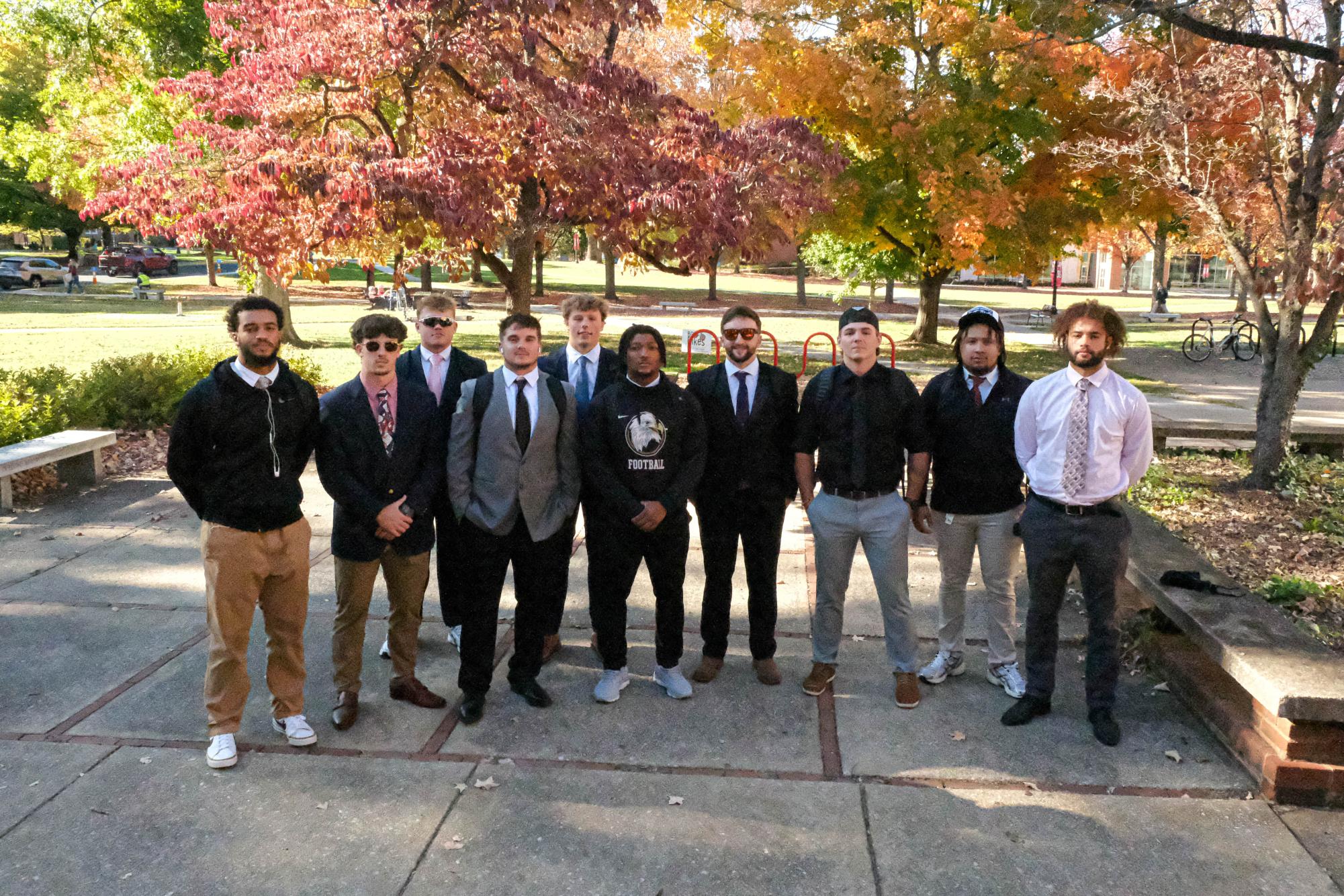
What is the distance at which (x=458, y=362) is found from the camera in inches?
211

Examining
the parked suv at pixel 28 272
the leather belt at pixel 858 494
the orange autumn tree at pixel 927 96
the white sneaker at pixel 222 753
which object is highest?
the orange autumn tree at pixel 927 96

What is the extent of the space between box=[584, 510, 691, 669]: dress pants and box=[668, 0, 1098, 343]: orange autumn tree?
11795 mm

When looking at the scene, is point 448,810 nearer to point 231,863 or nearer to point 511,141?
point 231,863

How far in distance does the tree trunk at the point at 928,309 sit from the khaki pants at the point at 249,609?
1998cm

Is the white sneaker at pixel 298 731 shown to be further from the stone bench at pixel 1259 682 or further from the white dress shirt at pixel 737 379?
the stone bench at pixel 1259 682

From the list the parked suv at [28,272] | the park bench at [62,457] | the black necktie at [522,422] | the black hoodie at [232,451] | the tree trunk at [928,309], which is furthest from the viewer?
the parked suv at [28,272]

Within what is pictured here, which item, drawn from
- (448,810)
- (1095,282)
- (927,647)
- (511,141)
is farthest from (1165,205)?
(1095,282)

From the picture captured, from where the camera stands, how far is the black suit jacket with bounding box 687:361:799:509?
478 cm

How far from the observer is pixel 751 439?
4.77 meters

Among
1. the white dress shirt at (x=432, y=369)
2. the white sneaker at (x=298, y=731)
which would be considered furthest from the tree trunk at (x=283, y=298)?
the white sneaker at (x=298, y=731)

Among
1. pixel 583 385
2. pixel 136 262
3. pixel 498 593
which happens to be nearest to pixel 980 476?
pixel 583 385

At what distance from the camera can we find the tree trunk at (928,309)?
22672 millimetres

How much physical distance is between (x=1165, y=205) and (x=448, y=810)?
1664cm

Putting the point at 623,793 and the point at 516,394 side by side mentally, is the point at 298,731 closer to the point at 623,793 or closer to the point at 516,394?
the point at 623,793
